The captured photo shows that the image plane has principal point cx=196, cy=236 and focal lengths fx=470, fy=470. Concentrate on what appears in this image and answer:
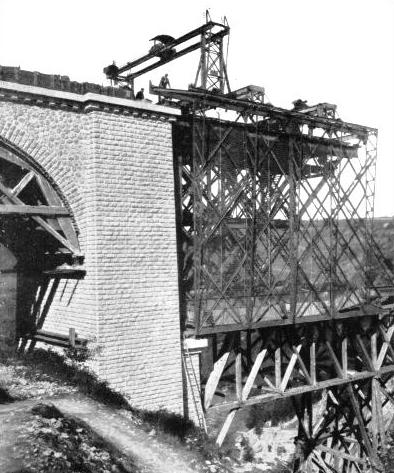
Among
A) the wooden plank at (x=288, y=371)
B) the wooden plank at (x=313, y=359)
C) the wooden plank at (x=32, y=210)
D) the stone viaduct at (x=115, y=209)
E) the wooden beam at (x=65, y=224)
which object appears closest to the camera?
the wooden plank at (x=32, y=210)

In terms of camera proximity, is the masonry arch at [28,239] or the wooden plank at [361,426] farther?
the wooden plank at [361,426]

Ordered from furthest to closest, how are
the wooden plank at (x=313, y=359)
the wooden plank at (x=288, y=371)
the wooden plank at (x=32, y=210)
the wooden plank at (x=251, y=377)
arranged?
1. the wooden plank at (x=313, y=359)
2. the wooden plank at (x=288, y=371)
3. the wooden plank at (x=251, y=377)
4. the wooden plank at (x=32, y=210)

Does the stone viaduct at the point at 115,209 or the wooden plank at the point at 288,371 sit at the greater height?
the stone viaduct at the point at 115,209

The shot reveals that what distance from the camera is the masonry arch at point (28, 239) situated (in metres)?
9.54

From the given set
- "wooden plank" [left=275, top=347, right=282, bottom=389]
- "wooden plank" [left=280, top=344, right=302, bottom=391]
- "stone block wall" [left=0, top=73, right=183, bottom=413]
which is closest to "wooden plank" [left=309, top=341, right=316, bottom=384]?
"wooden plank" [left=280, top=344, right=302, bottom=391]

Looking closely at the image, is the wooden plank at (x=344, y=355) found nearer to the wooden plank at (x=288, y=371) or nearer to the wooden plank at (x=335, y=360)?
the wooden plank at (x=335, y=360)

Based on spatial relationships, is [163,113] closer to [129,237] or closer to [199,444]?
[129,237]

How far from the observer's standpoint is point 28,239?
40.5ft

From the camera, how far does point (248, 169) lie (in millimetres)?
12211

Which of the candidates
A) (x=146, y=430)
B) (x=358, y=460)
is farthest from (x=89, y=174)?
(x=358, y=460)

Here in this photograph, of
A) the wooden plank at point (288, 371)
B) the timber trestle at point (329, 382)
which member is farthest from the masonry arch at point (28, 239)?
the wooden plank at point (288, 371)

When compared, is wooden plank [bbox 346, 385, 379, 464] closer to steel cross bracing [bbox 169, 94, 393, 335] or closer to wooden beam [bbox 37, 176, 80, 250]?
steel cross bracing [bbox 169, 94, 393, 335]

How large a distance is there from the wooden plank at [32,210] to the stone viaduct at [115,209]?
0.83 feet

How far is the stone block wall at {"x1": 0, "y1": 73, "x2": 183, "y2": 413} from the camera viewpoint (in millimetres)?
9625
